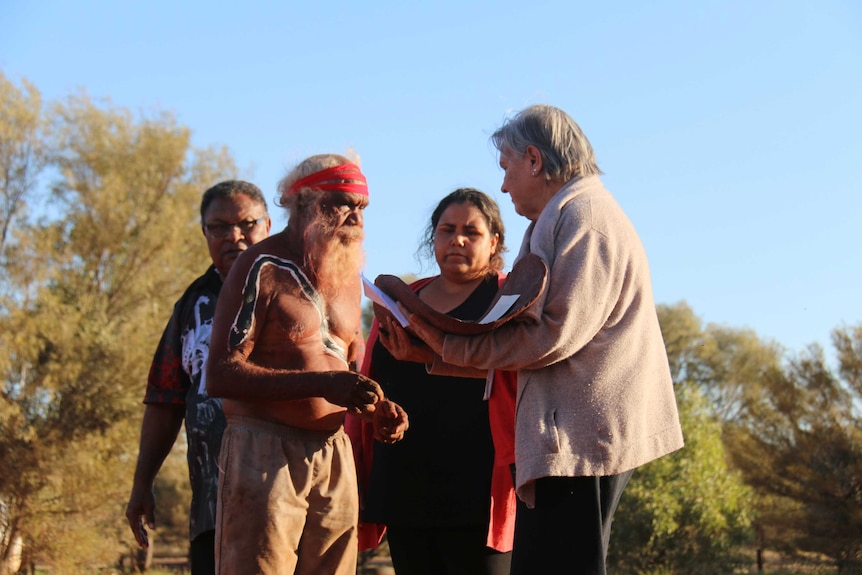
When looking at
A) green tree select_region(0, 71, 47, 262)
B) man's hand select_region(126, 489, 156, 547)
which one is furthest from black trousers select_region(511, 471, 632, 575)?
green tree select_region(0, 71, 47, 262)

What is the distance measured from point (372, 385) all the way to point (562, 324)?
2.15 ft

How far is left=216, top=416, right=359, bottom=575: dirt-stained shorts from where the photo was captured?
3.18 m

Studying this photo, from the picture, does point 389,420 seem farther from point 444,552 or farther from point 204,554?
point 204,554

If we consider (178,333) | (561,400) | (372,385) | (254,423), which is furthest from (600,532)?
(178,333)

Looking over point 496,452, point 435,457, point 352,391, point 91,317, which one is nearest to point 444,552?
point 435,457

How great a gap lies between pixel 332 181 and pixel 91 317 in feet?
62.9

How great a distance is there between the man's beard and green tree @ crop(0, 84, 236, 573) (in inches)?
639

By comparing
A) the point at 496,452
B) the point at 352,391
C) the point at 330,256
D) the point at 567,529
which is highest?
the point at 330,256

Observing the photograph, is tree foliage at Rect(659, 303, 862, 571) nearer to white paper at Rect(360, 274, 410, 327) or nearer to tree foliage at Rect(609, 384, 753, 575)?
tree foliage at Rect(609, 384, 753, 575)

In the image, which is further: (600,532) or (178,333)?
(178,333)

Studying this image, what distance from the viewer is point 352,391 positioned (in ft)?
10.1

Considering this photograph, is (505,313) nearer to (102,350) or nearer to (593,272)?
(593,272)

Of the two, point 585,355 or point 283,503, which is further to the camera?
point 283,503

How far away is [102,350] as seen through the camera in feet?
66.3
